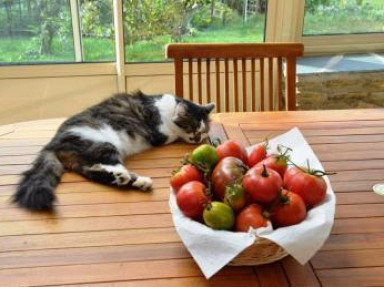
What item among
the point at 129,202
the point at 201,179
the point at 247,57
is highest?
the point at 247,57

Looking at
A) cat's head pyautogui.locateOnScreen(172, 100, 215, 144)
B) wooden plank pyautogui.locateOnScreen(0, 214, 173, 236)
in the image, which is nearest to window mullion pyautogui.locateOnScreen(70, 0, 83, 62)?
cat's head pyautogui.locateOnScreen(172, 100, 215, 144)

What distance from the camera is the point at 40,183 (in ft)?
3.78

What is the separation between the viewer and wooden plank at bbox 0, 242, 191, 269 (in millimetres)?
900

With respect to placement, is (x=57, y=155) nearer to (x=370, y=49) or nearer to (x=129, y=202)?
(x=129, y=202)

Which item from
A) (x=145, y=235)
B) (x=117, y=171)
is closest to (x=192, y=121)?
(x=117, y=171)

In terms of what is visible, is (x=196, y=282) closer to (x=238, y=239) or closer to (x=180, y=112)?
(x=238, y=239)

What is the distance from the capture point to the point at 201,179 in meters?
0.93

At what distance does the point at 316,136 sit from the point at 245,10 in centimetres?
142

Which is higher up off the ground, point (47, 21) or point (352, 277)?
point (47, 21)

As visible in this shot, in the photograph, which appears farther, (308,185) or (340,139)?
(340,139)

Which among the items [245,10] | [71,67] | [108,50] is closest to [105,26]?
[108,50]

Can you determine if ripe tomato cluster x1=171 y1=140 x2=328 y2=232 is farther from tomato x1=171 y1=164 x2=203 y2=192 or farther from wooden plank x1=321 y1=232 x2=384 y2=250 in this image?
wooden plank x1=321 y1=232 x2=384 y2=250

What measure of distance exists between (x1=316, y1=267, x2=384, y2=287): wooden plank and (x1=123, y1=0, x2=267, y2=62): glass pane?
200 cm

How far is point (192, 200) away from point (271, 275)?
221mm
